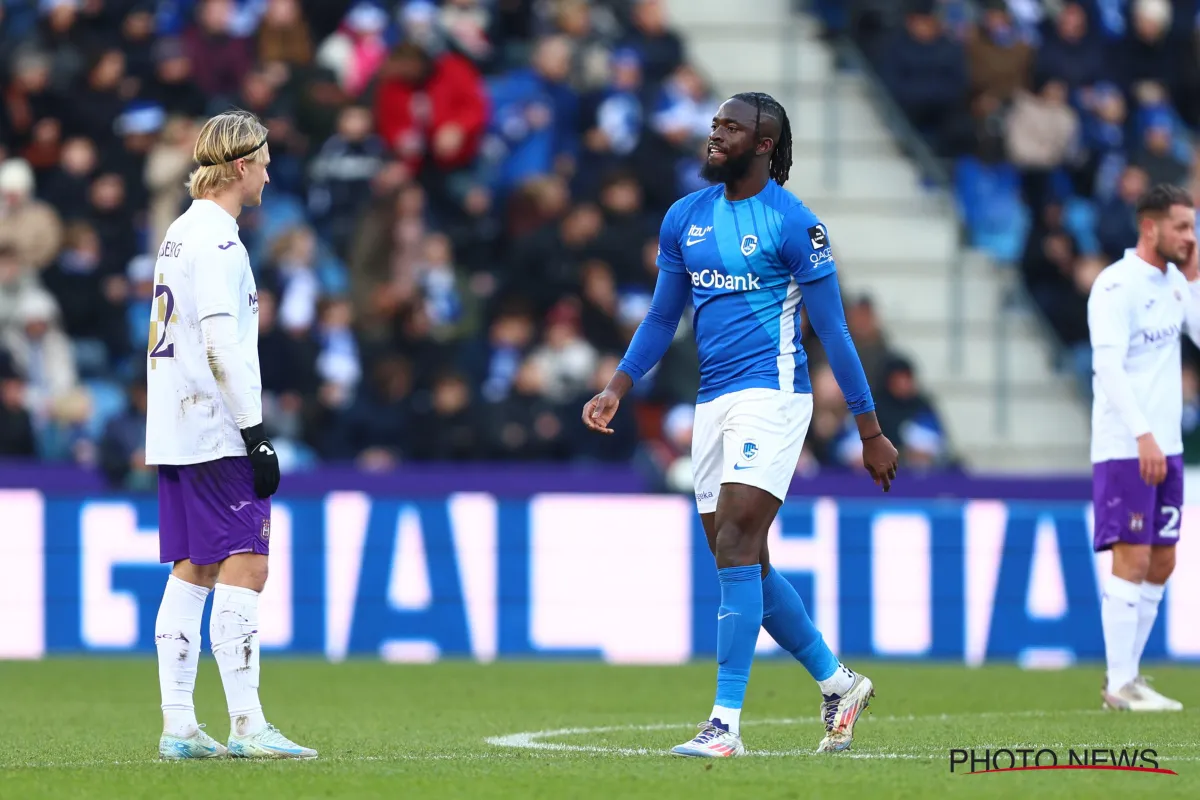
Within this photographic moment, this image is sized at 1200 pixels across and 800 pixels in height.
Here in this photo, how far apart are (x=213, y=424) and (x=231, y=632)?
2.40 ft

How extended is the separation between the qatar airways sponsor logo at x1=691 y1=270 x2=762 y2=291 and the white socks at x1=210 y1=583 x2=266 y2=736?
1950mm

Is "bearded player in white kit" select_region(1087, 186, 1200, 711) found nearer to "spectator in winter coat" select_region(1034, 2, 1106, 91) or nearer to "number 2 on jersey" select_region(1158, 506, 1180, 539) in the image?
"number 2 on jersey" select_region(1158, 506, 1180, 539)

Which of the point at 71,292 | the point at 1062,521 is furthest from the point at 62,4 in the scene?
the point at 1062,521

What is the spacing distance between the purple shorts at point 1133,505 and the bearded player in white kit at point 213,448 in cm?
435

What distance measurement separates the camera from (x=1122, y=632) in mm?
10078

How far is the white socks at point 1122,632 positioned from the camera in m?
10.1

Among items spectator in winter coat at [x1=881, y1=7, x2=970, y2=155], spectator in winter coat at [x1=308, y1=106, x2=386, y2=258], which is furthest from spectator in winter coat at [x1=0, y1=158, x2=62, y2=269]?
spectator in winter coat at [x1=881, y1=7, x2=970, y2=155]

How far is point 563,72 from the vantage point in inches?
682

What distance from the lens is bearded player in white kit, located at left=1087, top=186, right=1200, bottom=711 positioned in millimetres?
9891

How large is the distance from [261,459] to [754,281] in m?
1.84

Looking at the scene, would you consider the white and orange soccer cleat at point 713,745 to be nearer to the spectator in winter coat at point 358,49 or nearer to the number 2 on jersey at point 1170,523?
the number 2 on jersey at point 1170,523

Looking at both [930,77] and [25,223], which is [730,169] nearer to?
[25,223]

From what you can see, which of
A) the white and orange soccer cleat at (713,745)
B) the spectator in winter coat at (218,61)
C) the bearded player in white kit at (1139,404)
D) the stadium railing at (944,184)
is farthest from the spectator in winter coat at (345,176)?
the white and orange soccer cleat at (713,745)

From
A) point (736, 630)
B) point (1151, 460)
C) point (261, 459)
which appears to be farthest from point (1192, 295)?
point (261, 459)
